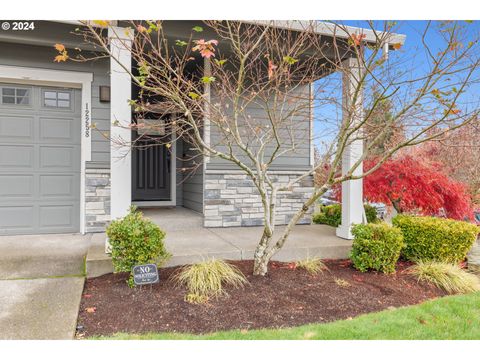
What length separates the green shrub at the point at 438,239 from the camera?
4.41 meters

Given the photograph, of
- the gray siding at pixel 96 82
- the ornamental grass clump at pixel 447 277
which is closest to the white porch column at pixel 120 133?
the gray siding at pixel 96 82

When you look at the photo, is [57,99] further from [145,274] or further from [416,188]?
[416,188]

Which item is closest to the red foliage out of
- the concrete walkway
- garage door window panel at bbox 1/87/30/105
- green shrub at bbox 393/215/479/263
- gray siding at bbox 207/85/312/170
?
green shrub at bbox 393/215/479/263

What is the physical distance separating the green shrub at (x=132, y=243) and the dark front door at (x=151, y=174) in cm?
333

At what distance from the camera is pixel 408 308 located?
3.21 meters

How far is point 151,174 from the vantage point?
22.5ft

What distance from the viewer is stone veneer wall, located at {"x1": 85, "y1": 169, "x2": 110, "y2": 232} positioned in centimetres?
538

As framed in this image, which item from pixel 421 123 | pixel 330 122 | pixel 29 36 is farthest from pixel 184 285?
pixel 29 36

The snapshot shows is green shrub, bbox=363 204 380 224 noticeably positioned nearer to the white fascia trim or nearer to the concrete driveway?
the white fascia trim

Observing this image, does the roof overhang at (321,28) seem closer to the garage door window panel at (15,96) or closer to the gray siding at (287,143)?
the gray siding at (287,143)

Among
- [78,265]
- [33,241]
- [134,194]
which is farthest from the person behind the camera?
[134,194]
